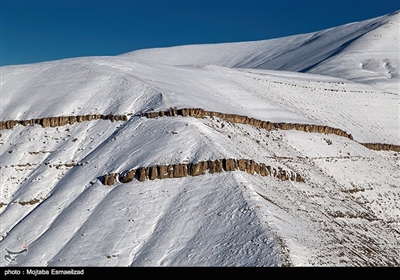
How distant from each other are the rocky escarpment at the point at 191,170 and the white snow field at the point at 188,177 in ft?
1.75

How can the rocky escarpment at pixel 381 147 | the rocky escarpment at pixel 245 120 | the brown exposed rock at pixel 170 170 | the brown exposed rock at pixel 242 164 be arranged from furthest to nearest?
the rocky escarpment at pixel 381 147 < the rocky escarpment at pixel 245 120 < the brown exposed rock at pixel 170 170 < the brown exposed rock at pixel 242 164

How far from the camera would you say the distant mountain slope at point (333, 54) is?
399 feet

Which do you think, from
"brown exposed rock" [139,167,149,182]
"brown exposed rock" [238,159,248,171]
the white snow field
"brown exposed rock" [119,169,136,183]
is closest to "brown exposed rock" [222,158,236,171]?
"brown exposed rock" [238,159,248,171]

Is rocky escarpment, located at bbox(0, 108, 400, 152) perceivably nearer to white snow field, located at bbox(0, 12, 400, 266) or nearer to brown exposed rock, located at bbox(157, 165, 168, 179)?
white snow field, located at bbox(0, 12, 400, 266)

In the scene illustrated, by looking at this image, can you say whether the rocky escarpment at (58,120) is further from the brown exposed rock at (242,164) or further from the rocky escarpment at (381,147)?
the rocky escarpment at (381,147)

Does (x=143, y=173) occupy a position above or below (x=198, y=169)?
below

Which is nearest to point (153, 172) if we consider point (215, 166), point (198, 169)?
point (198, 169)

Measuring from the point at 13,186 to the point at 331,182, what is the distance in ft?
101

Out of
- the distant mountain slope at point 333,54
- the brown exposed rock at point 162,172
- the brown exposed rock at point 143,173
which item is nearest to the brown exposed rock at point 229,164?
the brown exposed rock at point 162,172

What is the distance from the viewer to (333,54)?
145 metres

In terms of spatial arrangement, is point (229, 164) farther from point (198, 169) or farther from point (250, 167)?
point (198, 169)

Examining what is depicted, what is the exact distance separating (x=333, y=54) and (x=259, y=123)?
92.1 m

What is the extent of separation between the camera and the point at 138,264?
35.2m

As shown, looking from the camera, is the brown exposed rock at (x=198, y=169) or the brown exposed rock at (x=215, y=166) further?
the brown exposed rock at (x=198, y=169)
